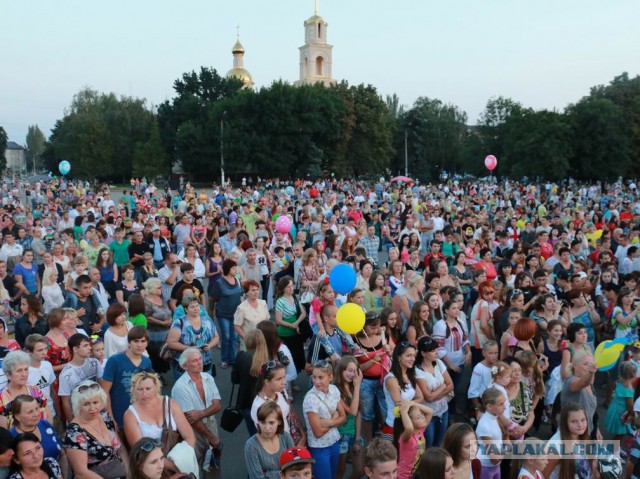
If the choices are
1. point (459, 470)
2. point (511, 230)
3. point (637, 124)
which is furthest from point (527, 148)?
point (459, 470)

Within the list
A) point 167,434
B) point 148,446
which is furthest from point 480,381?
point 148,446

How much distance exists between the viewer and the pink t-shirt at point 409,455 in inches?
169

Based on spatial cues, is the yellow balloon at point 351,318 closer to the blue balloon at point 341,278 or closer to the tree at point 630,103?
the blue balloon at point 341,278

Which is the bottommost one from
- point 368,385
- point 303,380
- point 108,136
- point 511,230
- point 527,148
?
point 303,380

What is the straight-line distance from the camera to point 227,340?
797cm

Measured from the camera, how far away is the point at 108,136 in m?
61.7

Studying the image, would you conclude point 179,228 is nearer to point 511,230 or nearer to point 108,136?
point 511,230

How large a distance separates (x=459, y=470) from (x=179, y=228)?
10082 millimetres

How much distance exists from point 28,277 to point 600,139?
4602 cm

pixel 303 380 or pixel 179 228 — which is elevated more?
pixel 179 228

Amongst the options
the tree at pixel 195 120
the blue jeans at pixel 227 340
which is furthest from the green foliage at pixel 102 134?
the blue jeans at pixel 227 340

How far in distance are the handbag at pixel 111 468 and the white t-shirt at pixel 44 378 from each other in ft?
4.28

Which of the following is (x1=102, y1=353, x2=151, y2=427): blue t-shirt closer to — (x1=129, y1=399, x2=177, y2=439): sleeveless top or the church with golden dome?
(x1=129, y1=399, x2=177, y2=439): sleeveless top

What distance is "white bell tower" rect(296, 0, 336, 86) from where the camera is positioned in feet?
237
